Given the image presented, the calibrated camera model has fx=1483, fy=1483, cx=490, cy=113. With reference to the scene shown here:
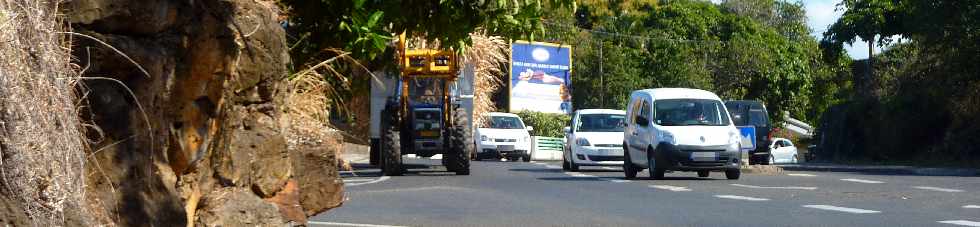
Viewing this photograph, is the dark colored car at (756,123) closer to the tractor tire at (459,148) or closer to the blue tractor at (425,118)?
the blue tractor at (425,118)

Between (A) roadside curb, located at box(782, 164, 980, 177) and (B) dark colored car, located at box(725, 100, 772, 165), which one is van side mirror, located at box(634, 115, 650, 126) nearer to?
(A) roadside curb, located at box(782, 164, 980, 177)

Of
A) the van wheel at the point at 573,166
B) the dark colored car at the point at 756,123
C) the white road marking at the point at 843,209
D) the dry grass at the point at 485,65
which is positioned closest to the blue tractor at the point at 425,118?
the dry grass at the point at 485,65

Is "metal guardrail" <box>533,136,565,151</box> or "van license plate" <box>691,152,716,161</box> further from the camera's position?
"metal guardrail" <box>533,136,565,151</box>

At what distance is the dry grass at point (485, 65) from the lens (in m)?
31.6

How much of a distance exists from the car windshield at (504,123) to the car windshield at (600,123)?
35.6 feet

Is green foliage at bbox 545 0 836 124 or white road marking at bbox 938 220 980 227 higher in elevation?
green foliage at bbox 545 0 836 124

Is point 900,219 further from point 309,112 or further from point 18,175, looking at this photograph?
point 18,175

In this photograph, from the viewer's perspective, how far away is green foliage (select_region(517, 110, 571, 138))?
60.6 m

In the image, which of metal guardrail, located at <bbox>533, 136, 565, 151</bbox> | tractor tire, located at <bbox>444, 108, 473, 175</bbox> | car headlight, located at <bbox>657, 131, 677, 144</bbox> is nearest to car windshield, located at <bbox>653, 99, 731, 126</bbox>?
car headlight, located at <bbox>657, 131, 677, 144</bbox>

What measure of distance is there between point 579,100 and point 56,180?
59.6 meters

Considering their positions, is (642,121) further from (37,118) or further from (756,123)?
(37,118)

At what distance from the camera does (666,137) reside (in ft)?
77.0

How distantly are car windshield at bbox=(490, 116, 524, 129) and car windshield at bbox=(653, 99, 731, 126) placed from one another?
57.4ft

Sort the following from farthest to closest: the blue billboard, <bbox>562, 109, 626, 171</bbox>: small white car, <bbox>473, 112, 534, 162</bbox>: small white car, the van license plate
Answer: the blue billboard → <bbox>473, 112, 534, 162</bbox>: small white car → <bbox>562, 109, 626, 171</bbox>: small white car → the van license plate
